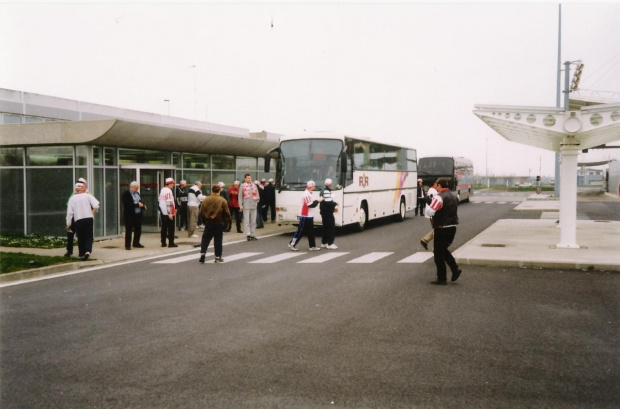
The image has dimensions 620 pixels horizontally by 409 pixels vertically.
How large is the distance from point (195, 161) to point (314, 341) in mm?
18193

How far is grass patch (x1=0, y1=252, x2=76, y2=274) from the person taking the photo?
1253 cm

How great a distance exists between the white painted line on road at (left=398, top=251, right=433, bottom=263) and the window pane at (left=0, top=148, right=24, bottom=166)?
13.3 m

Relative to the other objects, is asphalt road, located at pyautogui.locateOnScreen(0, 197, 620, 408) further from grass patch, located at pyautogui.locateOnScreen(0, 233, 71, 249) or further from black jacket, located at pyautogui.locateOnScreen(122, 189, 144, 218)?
grass patch, located at pyautogui.locateOnScreen(0, 233, 71, 249)

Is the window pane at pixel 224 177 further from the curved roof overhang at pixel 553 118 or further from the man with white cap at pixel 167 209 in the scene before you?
the curved roof overhang at pixel 553 118

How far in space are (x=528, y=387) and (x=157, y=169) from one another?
1757cm

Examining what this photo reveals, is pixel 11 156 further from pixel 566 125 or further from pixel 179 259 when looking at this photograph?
pixel 566 125

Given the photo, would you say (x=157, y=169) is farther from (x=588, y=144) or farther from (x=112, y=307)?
(x=588, y=144)

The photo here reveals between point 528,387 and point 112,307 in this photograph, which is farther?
point 112,307

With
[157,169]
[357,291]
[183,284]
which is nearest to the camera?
[357,291]

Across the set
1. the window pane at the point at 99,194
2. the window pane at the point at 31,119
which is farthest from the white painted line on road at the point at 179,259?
the window pane at the point at 31,119

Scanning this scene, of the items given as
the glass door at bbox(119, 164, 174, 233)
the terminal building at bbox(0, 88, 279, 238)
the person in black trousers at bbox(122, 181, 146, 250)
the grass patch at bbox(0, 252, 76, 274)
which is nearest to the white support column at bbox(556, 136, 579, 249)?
the person in black trousers at bbox(122, 181, 146, 250)

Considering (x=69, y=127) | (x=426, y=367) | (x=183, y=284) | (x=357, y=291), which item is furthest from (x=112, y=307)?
(x=69, y=127)

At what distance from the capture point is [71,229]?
567 inches

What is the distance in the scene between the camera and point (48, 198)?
19.4 meters
